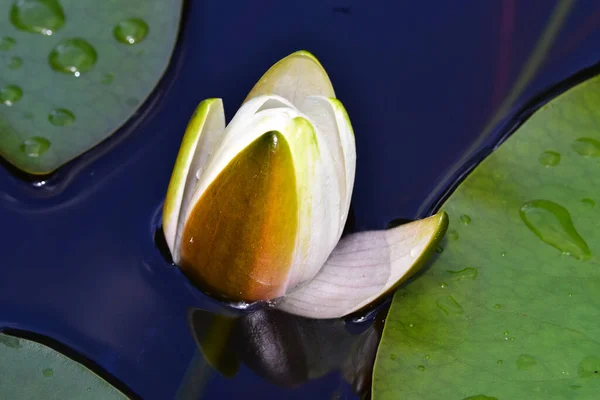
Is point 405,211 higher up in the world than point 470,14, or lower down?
lower down

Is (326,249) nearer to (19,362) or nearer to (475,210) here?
(475,210)

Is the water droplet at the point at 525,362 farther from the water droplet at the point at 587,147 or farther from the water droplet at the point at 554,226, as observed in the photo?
the water droplet at the point at 587,147

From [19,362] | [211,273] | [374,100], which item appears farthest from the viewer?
[374,100]

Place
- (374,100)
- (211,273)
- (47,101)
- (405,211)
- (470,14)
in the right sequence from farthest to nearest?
(470,14)
(374,100)
(405,211)
(47,101)
(211,273)

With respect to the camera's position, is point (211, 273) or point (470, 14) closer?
point (211, 273)

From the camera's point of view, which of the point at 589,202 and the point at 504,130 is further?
the point at 504,130

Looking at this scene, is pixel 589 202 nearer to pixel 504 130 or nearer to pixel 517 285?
pixel 517 285

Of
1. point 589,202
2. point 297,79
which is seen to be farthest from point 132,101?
point 589,202

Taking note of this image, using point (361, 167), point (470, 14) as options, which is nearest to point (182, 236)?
point (361, 167)
